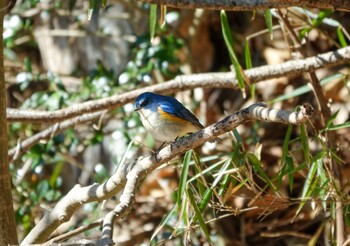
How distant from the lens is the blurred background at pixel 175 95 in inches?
182

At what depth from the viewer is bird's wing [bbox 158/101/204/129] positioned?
3979 mm

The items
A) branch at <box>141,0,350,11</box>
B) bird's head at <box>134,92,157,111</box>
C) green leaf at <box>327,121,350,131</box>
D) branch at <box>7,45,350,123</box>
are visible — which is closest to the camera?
branch at <box>141,0,350,11</box>

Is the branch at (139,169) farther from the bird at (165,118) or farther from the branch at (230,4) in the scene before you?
the bird at (165,118)

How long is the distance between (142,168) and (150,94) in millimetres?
1288

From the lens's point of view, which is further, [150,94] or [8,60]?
[8,60]

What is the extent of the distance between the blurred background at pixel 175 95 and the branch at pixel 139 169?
0.74 metres

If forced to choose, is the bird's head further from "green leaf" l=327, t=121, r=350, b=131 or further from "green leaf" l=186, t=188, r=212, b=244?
"green leaf" l=327, t=121, r=350, b=131

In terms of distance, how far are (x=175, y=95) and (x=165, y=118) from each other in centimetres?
194

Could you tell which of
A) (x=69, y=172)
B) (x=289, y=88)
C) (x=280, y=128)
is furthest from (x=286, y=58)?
(x=69, y=172)

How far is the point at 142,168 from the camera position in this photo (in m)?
2.84

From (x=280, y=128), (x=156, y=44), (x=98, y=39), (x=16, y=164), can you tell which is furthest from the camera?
(x=98, y=39)

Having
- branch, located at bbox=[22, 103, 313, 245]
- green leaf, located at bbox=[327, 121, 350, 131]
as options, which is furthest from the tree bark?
green leaf, located at bbox=[327, 121, 350, 131]

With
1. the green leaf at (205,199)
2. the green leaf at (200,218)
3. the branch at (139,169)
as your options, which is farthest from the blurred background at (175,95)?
the branch at (139,169)

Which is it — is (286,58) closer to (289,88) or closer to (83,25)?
(289,88)
